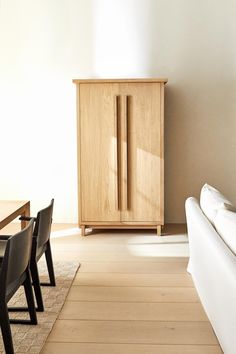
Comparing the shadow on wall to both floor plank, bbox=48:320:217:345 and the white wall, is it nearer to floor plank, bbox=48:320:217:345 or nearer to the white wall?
the white wall

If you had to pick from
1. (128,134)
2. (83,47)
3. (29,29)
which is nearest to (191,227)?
(128,134)

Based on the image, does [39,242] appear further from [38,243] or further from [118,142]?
[118,142]

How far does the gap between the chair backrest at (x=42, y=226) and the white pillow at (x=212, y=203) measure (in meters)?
1.05

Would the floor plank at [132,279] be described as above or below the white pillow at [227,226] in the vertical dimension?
below

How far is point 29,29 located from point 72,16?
51cm

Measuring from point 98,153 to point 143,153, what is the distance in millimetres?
470

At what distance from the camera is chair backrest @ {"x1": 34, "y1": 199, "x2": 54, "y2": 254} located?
8.84ft

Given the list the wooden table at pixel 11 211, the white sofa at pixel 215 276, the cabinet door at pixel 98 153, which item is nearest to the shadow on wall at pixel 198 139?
the cabinet door at pixel 98 153

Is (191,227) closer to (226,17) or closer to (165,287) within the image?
(165,287)

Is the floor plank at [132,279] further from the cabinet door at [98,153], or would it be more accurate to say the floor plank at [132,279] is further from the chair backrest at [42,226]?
the cabinet door at [98,153]

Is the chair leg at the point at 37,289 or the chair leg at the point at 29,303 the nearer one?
the chair leg at the point at 29,303

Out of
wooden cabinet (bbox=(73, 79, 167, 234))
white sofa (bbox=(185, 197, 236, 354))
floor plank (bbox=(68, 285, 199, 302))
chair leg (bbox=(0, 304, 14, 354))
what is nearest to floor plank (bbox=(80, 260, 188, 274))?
floor plank (bbox=(68, 285, 199, 302))

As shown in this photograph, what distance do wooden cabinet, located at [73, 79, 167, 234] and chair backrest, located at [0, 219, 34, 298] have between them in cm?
222

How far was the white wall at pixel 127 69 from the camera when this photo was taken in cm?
488
